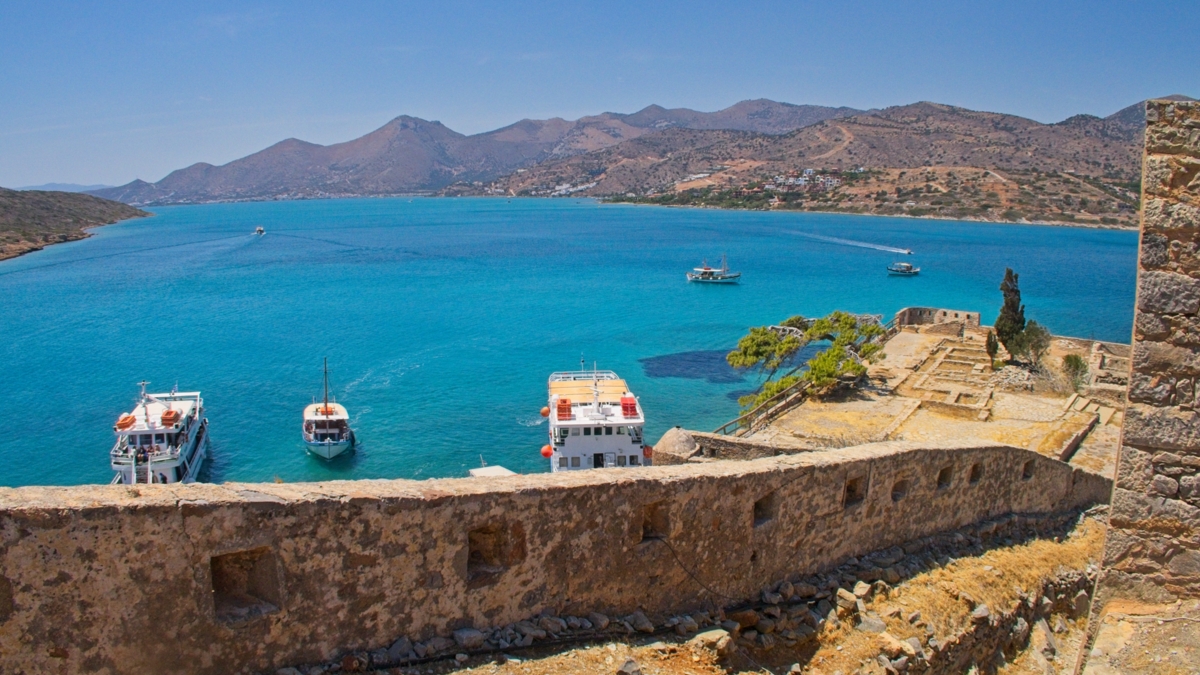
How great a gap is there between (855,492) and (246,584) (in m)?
6.74

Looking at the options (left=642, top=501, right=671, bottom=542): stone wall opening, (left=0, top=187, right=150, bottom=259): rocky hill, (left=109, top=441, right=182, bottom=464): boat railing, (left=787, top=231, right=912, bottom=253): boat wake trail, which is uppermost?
(left=0, top=187, right=150, bottom=259): rocky hill

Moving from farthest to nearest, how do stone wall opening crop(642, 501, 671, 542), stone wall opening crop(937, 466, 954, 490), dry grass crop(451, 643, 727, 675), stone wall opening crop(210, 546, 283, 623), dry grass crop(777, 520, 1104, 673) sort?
stone wall opening crop(937, 466, 954, 490)
dry grass crop(777, 520, 1104, 673)
stone wall opening crop(642, 501, 671, 542)
dry grass crop(451, 643, 727, 675)
stone wall opening crop(210, 546, 283, 623)

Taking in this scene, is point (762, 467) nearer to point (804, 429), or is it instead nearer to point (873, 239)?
point (804, 429)

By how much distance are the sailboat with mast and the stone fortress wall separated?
2358cm

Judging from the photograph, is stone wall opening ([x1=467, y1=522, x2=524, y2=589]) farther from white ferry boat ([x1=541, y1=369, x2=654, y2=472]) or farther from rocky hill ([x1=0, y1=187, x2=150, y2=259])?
rocky hill ([x1=0, y1=187, x2=150, y2=259])

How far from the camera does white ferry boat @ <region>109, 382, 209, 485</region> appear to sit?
26.7 m

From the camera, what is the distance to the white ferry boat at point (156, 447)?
26.7m

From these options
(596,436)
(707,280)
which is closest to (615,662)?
(596,436)

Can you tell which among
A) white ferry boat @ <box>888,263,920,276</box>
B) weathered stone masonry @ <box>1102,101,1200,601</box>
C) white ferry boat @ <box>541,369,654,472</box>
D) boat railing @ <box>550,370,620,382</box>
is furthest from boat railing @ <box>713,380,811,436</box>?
white ferry boat @ <box>888,263,920,276</box>

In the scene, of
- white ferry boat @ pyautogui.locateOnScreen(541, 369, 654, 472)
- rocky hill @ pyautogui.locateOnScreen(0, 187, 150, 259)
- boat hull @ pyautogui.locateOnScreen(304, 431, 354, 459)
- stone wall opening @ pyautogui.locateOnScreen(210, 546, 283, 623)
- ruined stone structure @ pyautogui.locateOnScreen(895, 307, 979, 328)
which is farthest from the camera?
rocky hill @ pyautogui.locateOnScreen(0, 187, 150, 259)

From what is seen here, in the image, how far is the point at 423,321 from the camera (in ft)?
184

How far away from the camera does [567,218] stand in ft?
567

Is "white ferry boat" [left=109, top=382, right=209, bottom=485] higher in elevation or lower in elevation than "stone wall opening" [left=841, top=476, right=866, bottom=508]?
lower

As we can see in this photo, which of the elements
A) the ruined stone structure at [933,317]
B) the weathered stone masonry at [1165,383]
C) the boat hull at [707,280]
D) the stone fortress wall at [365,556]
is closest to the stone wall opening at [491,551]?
the stone fortress wall at [365,556]
